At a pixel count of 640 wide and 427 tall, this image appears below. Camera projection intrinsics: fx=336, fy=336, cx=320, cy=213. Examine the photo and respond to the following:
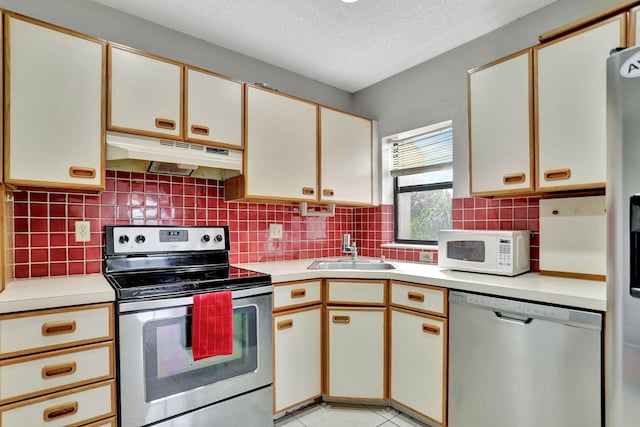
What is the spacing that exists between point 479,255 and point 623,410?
0.95 metres

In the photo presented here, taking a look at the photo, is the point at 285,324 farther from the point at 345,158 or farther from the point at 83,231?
the point at 345,158

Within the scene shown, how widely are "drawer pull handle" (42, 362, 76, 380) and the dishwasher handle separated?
6.12 ft

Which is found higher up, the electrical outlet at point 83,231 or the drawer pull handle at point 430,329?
the electrical outlet at point 83,231

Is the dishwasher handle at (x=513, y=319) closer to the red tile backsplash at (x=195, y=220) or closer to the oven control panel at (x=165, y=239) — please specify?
the red tile backsplash at (x=195, y=220)

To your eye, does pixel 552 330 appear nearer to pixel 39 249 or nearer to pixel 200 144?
pixel 200 144

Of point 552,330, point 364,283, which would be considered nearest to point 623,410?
point 552,330

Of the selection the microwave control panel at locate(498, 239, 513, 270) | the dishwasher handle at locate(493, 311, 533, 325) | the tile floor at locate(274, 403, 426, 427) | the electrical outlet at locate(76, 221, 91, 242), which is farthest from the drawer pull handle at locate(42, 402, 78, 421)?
the microwave control panel at locate(498, 239, 513, 270)

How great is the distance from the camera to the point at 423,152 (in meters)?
2.78

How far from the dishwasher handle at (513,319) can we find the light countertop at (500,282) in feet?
0.30

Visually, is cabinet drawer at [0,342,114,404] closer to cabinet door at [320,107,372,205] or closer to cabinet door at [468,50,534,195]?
cabinet door at [320,107,372,205]

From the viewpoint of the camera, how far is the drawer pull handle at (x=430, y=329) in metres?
1.84

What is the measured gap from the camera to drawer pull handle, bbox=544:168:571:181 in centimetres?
165

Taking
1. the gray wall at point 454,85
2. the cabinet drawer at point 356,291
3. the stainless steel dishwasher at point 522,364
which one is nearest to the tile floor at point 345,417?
the stainless steel dishwasher at point 522,364

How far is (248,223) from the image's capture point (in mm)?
2539
